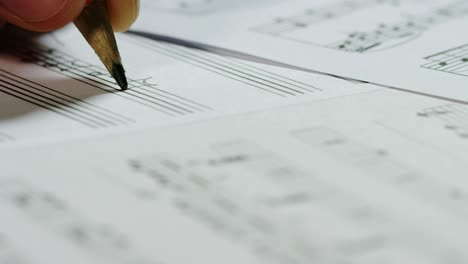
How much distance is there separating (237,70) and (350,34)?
140 millimetres

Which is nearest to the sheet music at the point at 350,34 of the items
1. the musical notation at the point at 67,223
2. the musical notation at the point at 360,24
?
the musical notation at the point at 360,24

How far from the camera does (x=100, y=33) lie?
54cm

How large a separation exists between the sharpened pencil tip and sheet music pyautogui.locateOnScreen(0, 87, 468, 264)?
0.29ft

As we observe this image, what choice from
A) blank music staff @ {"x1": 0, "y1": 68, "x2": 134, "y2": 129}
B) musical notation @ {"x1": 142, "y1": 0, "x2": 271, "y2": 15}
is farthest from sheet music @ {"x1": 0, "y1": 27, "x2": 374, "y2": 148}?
musical notation @ {"x1": 142, "y1": 0, "x2": 271, "y2": 15}

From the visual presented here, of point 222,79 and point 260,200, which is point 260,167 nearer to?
point 260,200

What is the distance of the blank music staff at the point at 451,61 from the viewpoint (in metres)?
0.57

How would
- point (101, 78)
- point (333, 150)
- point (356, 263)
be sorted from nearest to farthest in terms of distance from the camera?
1. point (356, 263)
2. point (333, 150)
3. point (101, 78)

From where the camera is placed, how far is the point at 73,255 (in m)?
0.32

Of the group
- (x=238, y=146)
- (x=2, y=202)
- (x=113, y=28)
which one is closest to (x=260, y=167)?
(x=238, y=146)

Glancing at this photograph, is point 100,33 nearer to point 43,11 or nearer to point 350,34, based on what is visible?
point 43,11

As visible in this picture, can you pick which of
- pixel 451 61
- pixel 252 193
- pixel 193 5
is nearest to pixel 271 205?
pixel 252 193

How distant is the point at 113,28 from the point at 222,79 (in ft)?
0.33

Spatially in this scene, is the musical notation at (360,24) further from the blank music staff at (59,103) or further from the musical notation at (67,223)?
the musical notation at (67,223)

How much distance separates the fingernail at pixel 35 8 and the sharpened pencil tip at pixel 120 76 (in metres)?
0.06
